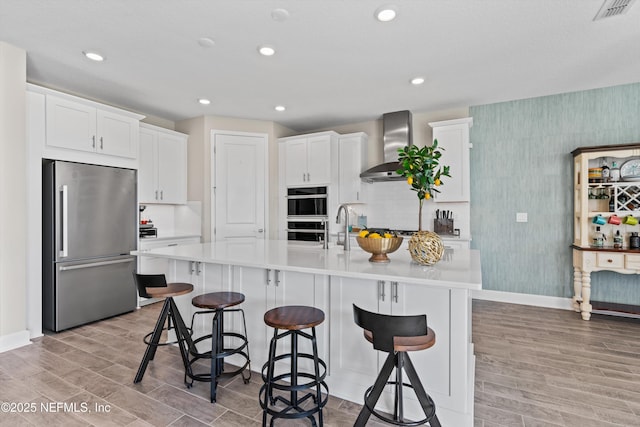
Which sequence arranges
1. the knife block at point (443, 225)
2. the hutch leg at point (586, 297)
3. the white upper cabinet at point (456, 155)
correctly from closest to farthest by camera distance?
1. the hutch leg at point (586, 297)
2. the white upper cabinet at point (456, 155)
3. the knife block at point (443, 225)

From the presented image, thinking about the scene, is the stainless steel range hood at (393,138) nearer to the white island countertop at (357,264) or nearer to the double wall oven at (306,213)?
the double wall oven at (306,213)

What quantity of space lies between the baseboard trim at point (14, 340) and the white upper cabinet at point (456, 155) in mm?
4798

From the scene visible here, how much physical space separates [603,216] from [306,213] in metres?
3.77

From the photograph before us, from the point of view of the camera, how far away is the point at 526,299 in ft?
13.9

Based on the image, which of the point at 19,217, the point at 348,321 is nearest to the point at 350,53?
the point at 348,321

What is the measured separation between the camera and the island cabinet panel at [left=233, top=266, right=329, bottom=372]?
2.15 metres

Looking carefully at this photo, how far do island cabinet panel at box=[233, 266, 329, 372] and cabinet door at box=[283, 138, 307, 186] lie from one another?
281 centimetres

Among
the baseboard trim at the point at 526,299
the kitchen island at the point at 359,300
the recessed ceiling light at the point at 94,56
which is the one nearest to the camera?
the kitchen island at the point at 359,300

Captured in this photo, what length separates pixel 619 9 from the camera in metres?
2.30

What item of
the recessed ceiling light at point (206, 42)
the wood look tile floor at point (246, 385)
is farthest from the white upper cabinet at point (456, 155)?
the recessed ceiling light at point (206, 42)

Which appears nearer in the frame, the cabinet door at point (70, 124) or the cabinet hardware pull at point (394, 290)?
the cabinet hardware pull at point (394, 290)

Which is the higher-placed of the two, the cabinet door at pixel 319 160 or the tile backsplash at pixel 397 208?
the cabinet door at pixel 319 160

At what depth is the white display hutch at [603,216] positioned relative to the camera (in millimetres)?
3463

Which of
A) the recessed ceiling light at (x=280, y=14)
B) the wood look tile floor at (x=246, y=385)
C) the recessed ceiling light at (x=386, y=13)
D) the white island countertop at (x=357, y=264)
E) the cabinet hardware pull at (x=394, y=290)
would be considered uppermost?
the recessed ceiling light at (x=280, y=14)
